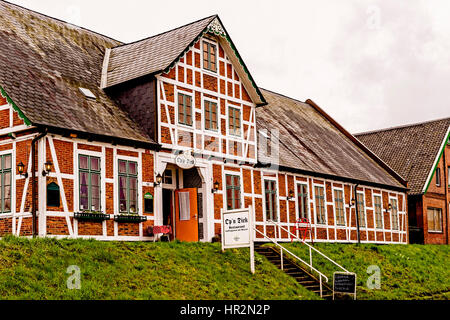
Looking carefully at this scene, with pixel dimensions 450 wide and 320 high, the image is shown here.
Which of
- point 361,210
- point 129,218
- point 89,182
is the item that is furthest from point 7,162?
point 361,210

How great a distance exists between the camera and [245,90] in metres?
28.4

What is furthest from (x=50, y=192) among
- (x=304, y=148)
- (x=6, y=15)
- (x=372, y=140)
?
(x=372, y=140)

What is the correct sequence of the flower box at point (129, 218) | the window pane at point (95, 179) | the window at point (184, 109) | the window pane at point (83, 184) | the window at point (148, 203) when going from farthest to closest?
the window at point (184, 109) < the window at point (148, 203) < the flower box at point (129, 218) < the window pane at point (95, 179) < the window pane at point (83, 184)

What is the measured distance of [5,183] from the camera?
21172 millimetres

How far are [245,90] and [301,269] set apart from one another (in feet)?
26.4

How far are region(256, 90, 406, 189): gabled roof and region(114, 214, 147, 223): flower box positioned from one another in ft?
26.0

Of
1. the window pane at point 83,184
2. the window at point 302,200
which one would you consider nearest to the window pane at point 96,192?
the window pane at point 83,184

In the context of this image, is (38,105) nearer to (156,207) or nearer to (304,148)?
(156,207)

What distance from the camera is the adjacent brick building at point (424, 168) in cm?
4138

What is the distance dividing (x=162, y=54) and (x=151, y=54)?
64 cm

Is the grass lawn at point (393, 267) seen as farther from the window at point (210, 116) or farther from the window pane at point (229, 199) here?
the window at point (210, 116)

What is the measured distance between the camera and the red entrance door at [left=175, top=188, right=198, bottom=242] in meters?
25.6

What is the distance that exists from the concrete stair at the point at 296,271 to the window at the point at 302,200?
5582 millimetres

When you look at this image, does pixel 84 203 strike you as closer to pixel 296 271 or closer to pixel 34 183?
pixel 34 183
